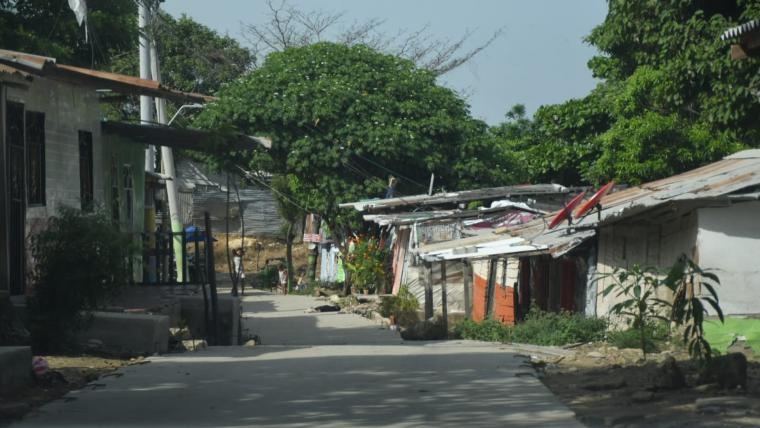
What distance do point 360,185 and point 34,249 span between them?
21.7m

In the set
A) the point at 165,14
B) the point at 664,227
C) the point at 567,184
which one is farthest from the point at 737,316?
the point at 165,14

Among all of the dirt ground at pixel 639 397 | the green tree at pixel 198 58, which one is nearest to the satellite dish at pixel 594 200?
the dirt ground at pixel 639 397

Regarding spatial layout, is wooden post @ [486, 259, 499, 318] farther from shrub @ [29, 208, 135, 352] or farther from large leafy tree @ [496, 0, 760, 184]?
shrub @ [29, 208, 135, 352]

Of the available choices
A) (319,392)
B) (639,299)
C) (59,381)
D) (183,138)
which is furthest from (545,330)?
(59,381)

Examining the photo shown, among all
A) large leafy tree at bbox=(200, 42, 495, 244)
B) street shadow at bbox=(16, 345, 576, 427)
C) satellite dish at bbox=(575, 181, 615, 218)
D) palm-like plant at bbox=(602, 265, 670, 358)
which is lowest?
street shadow at bbox=(16, 345, 576, 427)

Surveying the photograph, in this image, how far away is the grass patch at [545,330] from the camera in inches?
715

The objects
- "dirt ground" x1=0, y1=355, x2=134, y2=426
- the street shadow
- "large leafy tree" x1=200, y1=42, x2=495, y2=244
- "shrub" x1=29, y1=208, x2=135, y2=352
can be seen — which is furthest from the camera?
"large leafy tree" x1=200, y1=42, x2=495, y2=244

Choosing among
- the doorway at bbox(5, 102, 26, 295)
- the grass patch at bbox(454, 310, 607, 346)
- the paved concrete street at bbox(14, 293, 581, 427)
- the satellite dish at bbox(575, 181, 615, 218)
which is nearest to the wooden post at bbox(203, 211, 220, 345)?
the paved concrete street at bbox(14, 293, 581, 427)

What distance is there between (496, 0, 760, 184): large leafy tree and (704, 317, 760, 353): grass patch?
335 centimetres

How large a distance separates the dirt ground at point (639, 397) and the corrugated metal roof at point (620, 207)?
3804mm

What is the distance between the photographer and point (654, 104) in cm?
2498

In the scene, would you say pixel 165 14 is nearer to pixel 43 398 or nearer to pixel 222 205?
pixel 222 205

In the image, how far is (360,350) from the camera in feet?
49.6

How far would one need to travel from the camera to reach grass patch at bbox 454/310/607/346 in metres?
18.2
